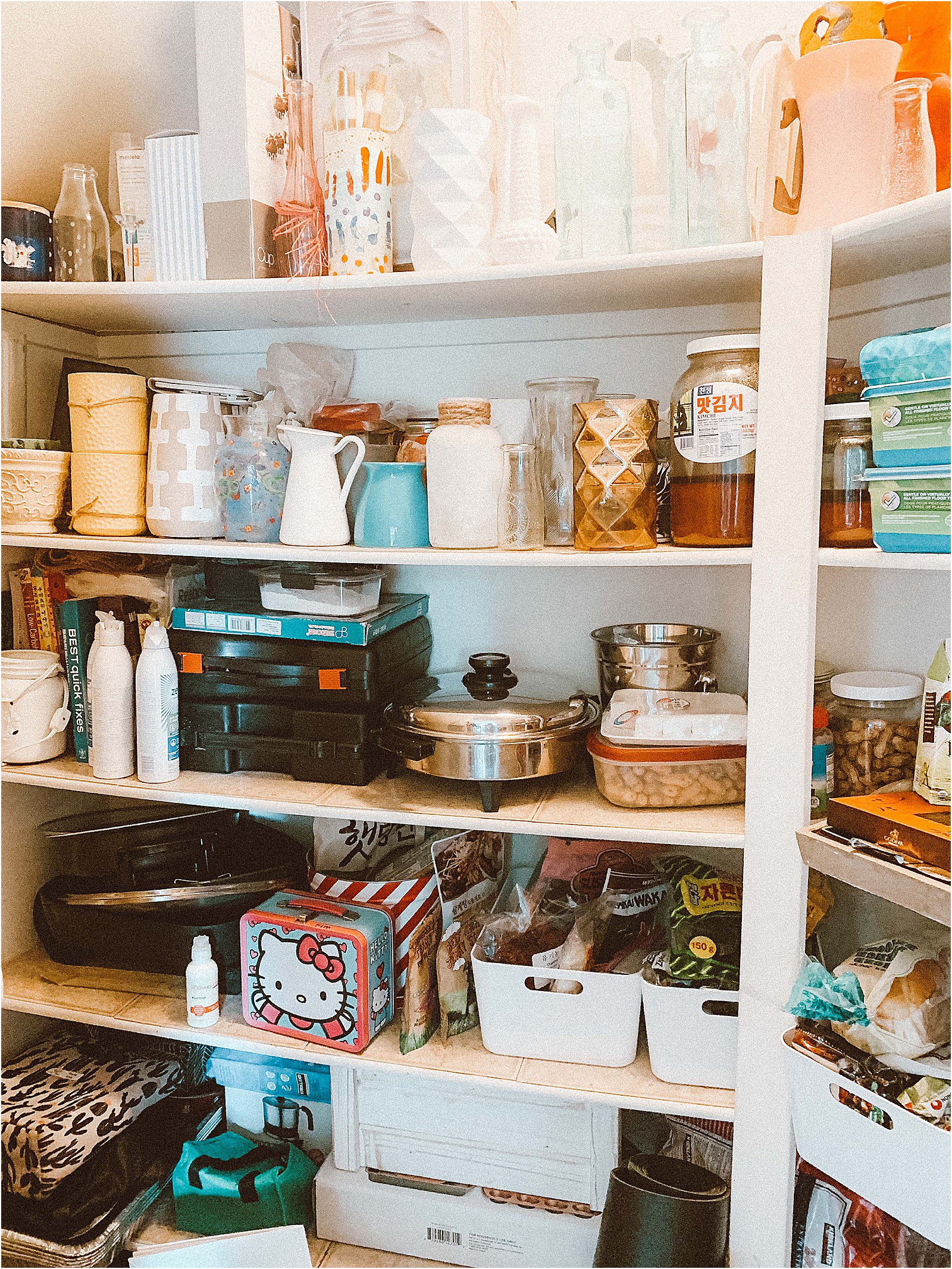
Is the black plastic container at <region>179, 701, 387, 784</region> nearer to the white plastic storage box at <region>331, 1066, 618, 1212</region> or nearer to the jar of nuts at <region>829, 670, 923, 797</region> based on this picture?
the white plastic storage box at <region>331, 1066, 618, 1212</region>

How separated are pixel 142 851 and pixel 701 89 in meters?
1.53

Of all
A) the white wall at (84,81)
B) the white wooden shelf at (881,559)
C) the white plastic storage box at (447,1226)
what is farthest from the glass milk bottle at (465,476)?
the white plastic storage box at (447,1226)

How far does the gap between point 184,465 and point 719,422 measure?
884mm

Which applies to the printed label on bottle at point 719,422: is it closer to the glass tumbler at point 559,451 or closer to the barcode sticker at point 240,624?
the glass tumbler at point 559,451

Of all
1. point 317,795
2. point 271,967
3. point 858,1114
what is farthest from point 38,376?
point 858,1114

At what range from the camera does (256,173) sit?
4.87 ft

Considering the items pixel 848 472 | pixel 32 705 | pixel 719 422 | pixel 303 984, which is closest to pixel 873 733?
pixel 848 472

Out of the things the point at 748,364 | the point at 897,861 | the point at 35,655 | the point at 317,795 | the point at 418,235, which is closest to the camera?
the point at 897,861

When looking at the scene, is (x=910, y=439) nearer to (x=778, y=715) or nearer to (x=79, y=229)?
(x=778, y=715)

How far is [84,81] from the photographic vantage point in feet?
5.67

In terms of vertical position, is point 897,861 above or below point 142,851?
above

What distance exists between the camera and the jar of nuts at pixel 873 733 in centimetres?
131

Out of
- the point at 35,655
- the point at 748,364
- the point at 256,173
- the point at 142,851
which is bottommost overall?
the point at 142,851

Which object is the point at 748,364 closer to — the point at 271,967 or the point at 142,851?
the point at 271,967
